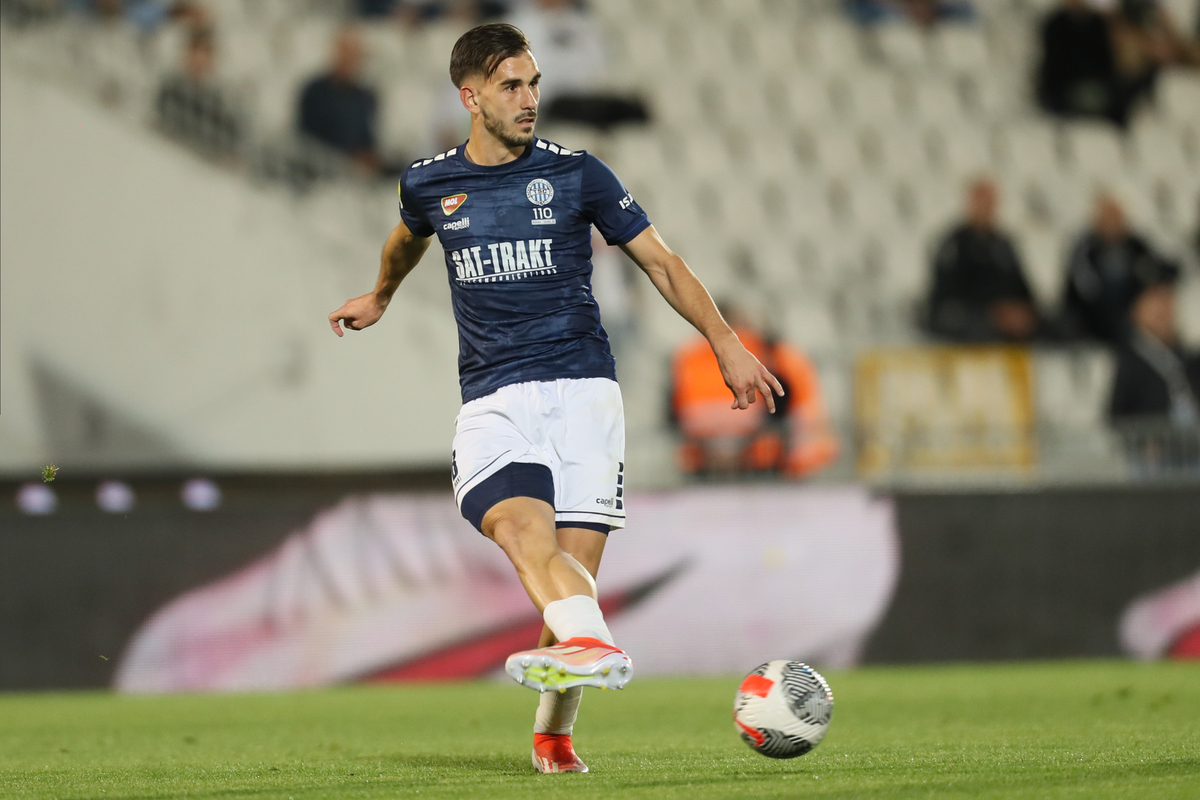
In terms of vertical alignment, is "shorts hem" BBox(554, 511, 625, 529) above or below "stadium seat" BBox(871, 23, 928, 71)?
below

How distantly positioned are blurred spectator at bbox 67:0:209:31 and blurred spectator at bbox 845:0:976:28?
6.71 metres

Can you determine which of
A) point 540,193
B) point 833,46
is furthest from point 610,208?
point 833,46

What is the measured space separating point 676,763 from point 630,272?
8096 mm

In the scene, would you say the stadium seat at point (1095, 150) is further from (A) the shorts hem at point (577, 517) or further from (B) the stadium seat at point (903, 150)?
(A) the shorts hem at point (577, 517)

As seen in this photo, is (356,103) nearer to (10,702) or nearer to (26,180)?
(26,180)

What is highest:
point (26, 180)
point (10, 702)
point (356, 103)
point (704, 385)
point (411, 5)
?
point (411, 5)

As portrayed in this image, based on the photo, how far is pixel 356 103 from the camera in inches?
504

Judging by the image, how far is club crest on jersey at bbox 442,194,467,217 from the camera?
191 inches

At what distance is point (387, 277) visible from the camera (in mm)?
5211

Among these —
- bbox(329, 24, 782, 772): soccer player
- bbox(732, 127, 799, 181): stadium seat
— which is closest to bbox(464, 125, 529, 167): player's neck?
bbox(329, 24, 782, 772): soccer player

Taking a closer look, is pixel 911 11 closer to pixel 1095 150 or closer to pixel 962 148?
pixel 962 148

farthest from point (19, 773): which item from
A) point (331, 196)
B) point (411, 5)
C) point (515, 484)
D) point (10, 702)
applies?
point (411, 5)

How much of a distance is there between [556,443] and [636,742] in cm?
169

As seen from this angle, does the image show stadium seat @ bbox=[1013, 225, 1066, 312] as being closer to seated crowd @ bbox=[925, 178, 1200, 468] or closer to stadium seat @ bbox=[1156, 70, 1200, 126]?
seated crowd @ bbox=[925, 178, 1200, 468]
